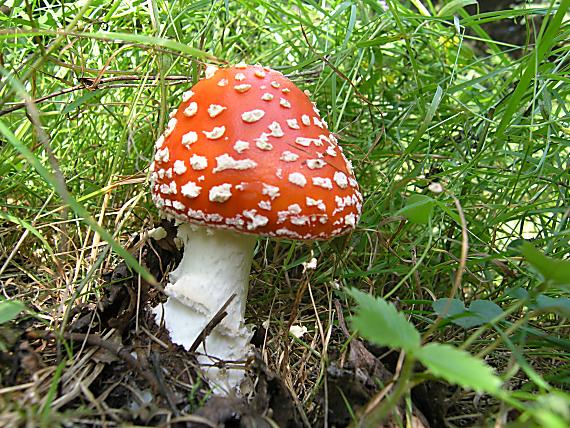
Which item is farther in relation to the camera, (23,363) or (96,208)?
(96,208)

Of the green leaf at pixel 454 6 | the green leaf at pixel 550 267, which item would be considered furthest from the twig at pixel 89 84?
the green leaf at pixel 550 267

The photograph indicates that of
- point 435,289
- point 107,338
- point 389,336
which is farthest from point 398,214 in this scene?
point 107,338

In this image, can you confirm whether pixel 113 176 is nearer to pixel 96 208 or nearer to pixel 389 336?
pixel 96 208

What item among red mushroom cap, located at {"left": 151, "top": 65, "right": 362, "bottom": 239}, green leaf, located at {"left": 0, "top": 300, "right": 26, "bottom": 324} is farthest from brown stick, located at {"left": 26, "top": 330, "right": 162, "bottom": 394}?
red mushroom cap, located at {"left": 151, "top": 65, "right": 362, "bottom": 239}

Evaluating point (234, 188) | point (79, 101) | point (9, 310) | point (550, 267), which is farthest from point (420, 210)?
point (79, 101)

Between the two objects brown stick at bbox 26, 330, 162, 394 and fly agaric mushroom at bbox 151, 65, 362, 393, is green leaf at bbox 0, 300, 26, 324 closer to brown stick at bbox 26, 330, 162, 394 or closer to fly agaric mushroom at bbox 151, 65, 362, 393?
brown stick at bbox 26, 330, 162, 394

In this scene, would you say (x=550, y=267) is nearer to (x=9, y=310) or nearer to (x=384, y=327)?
(x=384, y=327)
